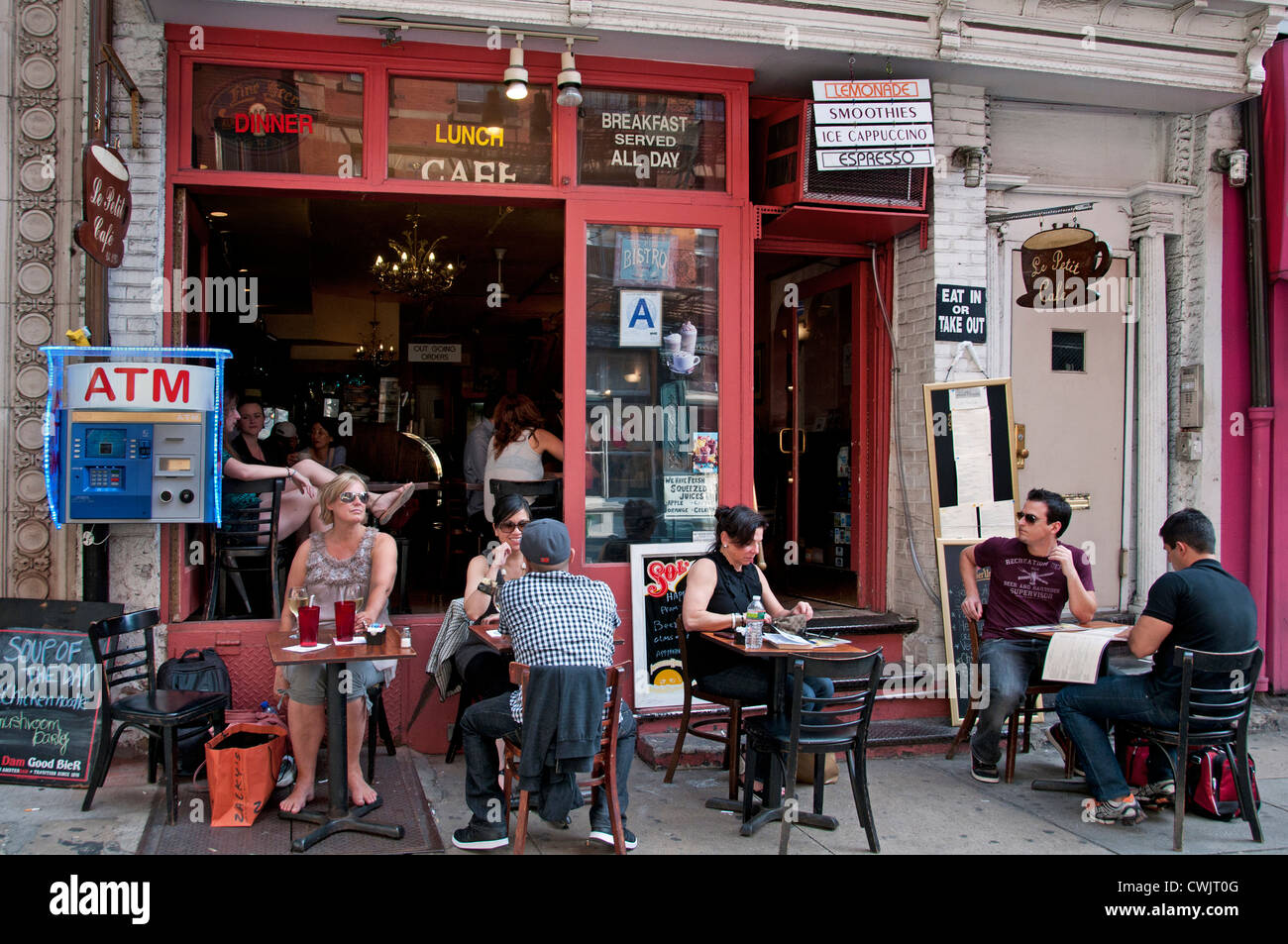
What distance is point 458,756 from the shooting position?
Answer: 5688 millimetres

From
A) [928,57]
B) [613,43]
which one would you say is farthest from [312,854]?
[928,57]

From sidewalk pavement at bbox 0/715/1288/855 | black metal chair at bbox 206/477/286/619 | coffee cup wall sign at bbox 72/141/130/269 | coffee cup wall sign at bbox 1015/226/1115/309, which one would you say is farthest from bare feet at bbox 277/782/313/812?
coffee cup wall sign at bbox 1015/226/1115/309

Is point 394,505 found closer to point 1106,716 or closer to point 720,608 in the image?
point 720,608

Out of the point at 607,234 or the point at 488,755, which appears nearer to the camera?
the point at 488,755

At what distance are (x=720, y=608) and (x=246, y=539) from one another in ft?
10.0

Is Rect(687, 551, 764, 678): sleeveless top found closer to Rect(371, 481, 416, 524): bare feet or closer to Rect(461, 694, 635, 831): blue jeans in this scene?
Rect(461, 694, 635, 831): blue jeans

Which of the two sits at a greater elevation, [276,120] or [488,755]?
[276,120]

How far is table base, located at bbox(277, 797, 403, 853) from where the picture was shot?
417cm

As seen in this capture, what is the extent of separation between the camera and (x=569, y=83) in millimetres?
5750

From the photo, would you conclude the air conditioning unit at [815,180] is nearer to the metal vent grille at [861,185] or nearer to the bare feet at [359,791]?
the metal vent grille at [861,185]

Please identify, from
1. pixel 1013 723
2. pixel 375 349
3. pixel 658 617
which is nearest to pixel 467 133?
pixel 658 617

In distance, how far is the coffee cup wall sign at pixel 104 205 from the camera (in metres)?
4.71

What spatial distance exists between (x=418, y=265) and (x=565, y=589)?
628 cm

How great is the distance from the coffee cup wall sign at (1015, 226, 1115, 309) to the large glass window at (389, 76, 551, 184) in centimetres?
332
